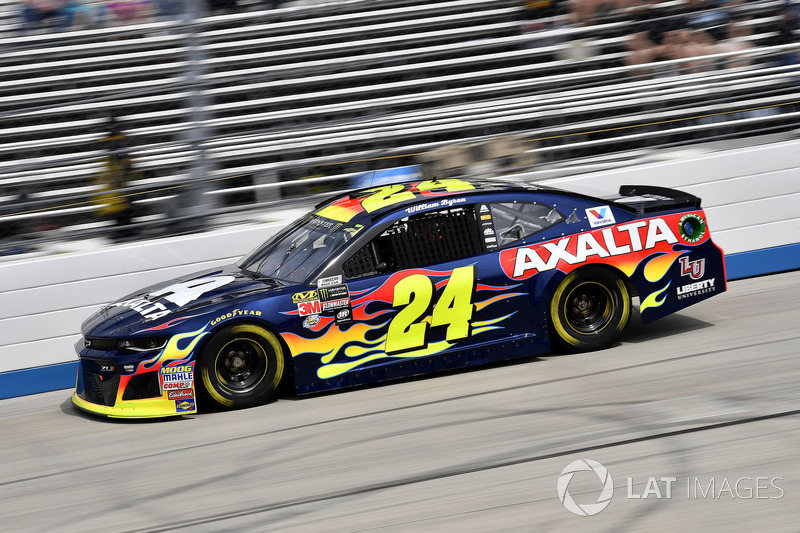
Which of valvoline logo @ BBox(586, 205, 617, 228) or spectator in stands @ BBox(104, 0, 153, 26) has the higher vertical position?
spectator in stands @ BBox(104, 0, 153, 26)

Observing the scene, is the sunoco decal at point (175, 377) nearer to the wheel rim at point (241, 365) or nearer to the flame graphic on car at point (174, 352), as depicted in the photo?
the flame graphic on car at point (174, 352)

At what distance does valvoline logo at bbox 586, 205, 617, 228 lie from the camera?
638 centimetres

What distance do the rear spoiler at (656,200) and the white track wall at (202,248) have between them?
2.10 feet

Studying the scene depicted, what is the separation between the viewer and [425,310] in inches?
232

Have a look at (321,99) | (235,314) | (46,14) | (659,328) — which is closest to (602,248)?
(659,328)

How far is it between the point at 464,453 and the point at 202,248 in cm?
361

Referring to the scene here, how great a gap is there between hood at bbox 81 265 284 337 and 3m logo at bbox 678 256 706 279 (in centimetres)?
303

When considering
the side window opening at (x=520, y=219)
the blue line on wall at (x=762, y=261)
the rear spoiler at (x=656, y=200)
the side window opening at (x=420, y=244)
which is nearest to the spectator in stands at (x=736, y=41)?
the blue line on wall at (x=762, y=261)

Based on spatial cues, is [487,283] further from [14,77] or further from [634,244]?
[14,77]

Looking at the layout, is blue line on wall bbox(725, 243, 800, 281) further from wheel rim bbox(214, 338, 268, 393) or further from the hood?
wheel rim bbox(214, 338, 268, 393)

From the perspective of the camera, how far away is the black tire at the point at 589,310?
20.5 feet

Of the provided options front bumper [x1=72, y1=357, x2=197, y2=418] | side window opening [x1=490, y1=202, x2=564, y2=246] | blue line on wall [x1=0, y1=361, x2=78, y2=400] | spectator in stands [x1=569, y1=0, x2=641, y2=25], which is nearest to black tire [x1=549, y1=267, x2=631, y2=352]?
side window opening [x1=490, y1=202, x2=564, y2=246]

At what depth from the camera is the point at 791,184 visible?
848cm

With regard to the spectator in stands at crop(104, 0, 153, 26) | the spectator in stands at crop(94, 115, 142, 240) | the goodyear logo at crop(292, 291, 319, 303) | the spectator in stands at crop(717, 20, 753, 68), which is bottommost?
the goodyear logo at crop(292, 291, 319, 303)
